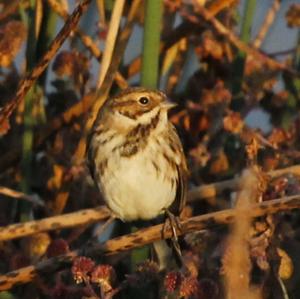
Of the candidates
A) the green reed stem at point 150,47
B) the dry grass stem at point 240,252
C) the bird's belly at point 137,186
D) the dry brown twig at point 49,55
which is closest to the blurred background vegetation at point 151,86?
the green reed stem at point 150,47

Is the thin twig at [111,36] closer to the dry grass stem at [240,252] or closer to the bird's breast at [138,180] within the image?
the bird's breast at [138,180]

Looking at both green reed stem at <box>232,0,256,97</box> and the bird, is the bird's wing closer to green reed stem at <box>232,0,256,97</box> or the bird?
the bird

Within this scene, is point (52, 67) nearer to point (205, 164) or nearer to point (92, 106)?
point (92, 106)

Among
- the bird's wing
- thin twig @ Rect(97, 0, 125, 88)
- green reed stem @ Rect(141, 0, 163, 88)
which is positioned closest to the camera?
green reed stem @ Rect(141, 0, 163, 88)

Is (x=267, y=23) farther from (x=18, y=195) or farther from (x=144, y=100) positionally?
(x=18, y=195)

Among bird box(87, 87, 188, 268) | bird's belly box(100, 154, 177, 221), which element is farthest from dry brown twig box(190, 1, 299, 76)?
bird's belly box(100, 154, 177, 221)

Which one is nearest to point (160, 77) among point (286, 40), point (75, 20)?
point (286, 40)

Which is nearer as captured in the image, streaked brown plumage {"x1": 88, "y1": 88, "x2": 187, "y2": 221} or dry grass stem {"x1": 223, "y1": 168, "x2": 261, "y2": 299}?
dry grass stem {"x1": 223, "y1": 168, "x2": 261, "y2": 299}
